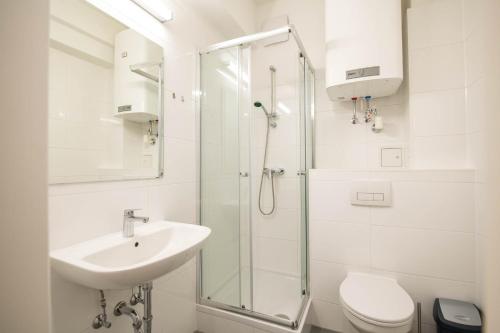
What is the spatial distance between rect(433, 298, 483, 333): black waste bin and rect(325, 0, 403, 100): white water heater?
140 centimetres

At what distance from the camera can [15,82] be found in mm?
216

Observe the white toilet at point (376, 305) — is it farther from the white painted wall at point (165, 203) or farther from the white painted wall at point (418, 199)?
the white painted wall at point (165, 203)

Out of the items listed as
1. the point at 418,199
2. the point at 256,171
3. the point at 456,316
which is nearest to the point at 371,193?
the point at 418,199

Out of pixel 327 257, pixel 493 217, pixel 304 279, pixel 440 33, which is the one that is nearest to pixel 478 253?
pixel 327 257

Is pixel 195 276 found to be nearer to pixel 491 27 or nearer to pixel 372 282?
pixel 372 282

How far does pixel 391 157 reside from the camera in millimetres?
1837

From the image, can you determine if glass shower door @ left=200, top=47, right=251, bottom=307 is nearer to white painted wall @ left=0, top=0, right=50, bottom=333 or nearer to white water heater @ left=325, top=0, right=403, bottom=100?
white water heater @ left=325, top=0, right=403, bottom=100

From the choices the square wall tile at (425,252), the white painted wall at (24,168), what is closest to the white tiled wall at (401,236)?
the square wall tile at (425,252)

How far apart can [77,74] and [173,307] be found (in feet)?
4.51

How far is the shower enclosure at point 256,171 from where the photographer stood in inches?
65.7

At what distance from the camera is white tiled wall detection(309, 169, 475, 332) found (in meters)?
1.40

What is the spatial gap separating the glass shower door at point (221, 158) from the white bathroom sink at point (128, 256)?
491mm

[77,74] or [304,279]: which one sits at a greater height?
[77,74]

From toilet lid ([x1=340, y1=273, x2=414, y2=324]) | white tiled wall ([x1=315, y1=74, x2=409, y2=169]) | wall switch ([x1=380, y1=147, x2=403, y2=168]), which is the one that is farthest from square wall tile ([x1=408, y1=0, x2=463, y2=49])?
toilet lid ([x1=340, y1=273, x2=414, y2=324])
